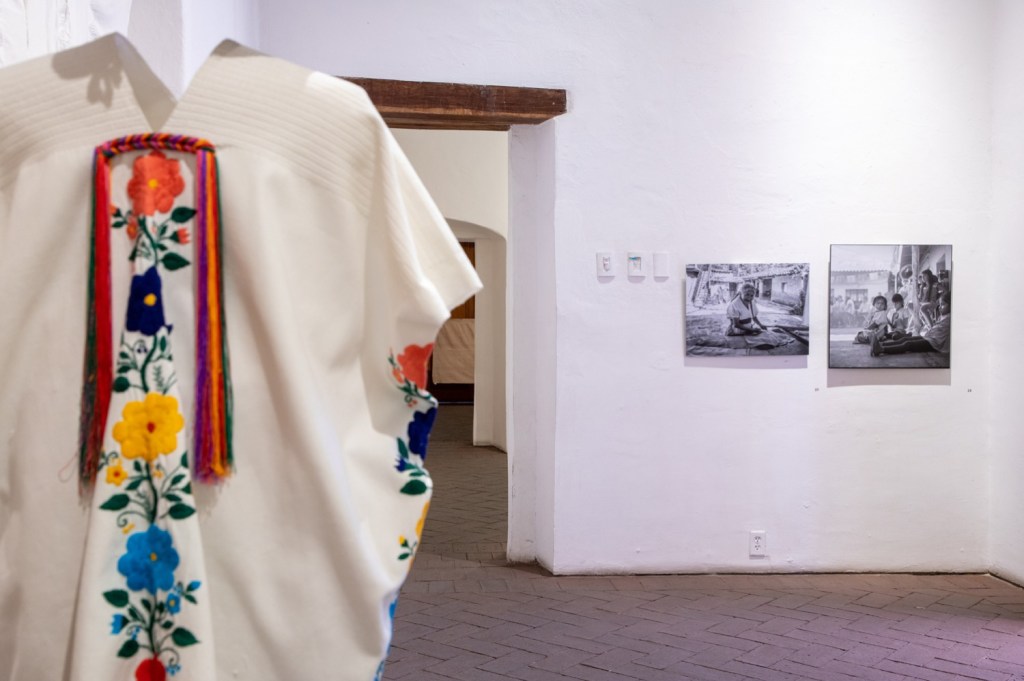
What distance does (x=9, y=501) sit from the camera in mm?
1439

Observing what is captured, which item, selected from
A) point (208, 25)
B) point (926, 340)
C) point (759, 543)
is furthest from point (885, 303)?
point (208, 25)

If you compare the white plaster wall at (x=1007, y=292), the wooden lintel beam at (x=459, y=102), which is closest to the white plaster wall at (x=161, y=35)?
the wooden lintel beam at (x=459, y=102)

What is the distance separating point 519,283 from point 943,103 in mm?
2245

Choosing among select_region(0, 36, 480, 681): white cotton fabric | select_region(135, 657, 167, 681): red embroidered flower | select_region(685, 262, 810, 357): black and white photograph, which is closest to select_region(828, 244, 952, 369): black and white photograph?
select_region(685, 262, 810, 357): black and white photograph

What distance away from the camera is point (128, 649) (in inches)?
55.7

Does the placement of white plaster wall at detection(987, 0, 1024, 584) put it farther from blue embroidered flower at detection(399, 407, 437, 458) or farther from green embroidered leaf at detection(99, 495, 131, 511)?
green embroidered leaf at detection(99, 495, 131, 511)

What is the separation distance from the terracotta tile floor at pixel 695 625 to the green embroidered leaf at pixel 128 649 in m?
2.21

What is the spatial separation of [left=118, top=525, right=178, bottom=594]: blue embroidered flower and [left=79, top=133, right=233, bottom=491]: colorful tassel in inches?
4.1

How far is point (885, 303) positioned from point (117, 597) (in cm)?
437

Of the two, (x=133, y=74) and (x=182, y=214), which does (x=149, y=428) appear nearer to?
(x=182, y=214)

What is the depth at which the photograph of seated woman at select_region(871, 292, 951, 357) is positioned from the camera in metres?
5.06

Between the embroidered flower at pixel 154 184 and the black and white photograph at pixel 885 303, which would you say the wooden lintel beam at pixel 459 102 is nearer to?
the black and white photograph at pixel 885 303

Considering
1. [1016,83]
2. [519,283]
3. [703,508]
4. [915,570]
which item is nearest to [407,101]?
[519,283]

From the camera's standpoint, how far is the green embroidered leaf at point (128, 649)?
4.63 feet
